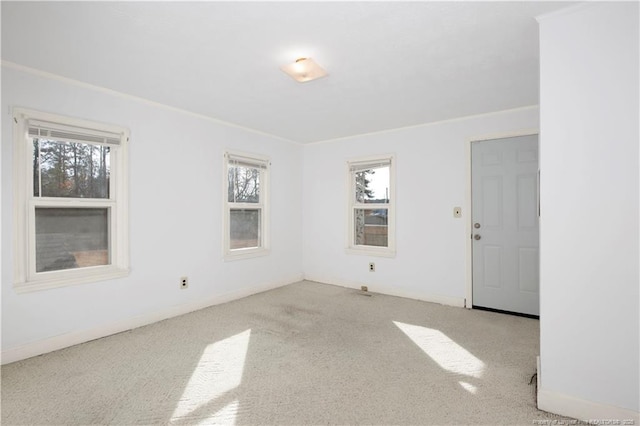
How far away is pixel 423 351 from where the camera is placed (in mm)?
2668

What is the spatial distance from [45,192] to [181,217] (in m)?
1.21

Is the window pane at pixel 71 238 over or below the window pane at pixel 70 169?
below

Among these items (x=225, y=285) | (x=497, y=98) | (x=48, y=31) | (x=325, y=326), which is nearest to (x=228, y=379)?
(x=325, y=326)

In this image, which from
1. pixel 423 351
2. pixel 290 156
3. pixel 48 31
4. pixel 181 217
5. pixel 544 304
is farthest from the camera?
pixel 290 156

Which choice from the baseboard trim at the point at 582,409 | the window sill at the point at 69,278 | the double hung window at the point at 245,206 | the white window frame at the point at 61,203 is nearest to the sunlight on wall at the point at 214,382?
the window sill at the point at 69,278

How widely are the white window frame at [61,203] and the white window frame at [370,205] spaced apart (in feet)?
9.68

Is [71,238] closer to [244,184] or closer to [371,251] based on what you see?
[244,184]

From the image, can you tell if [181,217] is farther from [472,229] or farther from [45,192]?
[472,229]

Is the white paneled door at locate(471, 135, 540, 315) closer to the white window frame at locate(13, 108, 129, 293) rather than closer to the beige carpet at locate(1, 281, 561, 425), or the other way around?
the beige carpet at locate(1, 281, 561, 425)

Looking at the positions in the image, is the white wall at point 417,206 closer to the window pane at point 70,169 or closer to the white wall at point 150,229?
the white wall at point 150,229

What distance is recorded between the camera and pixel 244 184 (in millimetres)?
4445

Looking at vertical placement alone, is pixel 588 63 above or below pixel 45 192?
above

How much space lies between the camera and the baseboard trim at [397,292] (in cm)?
397

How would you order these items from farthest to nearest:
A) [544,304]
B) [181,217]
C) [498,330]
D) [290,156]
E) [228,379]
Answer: [290,156] → [181,217] → [498,330] → [228,379] → [544,304]
